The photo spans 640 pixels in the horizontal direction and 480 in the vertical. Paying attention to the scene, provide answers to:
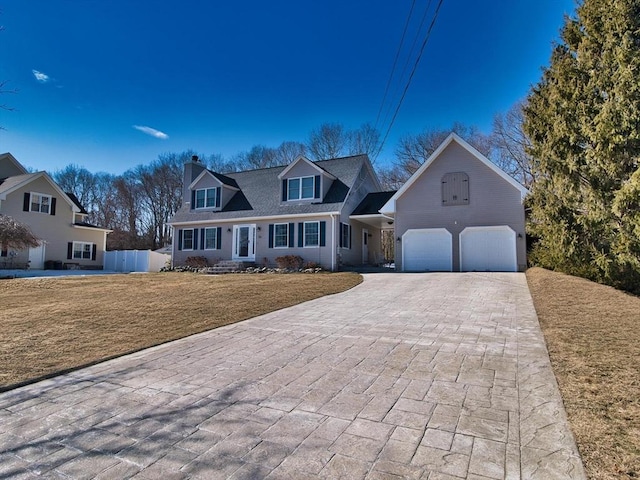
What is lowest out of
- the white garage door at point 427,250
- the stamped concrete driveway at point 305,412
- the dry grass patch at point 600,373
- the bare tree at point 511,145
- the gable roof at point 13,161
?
the stamped concrete driveway at point 305,412

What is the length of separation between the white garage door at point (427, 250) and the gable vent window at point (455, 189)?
1.45 meters

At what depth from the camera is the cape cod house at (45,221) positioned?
918 inches

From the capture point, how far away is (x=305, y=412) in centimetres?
322

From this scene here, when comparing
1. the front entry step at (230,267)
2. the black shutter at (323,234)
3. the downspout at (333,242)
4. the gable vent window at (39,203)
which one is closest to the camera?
the downspout at (333,242)

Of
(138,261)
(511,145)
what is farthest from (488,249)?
(138,261)

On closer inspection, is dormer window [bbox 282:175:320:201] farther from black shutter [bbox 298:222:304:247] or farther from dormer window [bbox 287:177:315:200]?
black shutter [bbox 298:222:304:247]

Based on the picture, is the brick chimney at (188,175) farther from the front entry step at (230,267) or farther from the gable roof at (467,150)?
the gable roof at (467,150)

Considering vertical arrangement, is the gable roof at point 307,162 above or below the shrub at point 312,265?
above

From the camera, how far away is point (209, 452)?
2.61m

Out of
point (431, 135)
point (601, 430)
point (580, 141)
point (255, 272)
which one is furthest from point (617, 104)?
point (431, 135)

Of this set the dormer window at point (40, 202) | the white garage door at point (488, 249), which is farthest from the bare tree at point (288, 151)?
the white garage door at point (488, 249)

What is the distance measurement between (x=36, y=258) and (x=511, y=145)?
116 feet

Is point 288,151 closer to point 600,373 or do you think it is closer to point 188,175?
point 188,175

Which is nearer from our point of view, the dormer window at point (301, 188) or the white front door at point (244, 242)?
the dormer window at point (301, 188)
